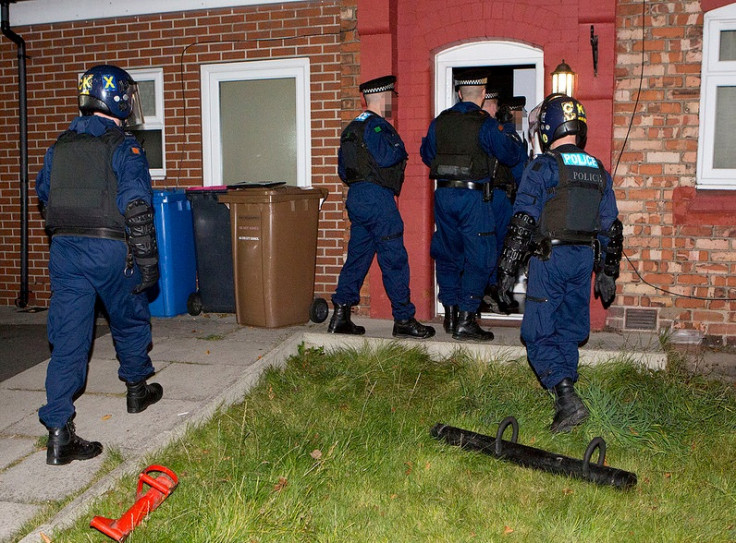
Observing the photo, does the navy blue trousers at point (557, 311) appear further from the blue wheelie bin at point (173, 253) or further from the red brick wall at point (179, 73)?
the blue wheelie bin at point (173, 253)

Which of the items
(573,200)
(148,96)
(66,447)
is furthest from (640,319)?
(148,96)

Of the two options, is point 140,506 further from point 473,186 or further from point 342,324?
point 473,186

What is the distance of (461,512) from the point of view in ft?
11.6

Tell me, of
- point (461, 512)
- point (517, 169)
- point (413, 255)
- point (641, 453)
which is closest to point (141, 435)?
point (461, 512)

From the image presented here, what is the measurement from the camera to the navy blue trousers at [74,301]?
4070mm

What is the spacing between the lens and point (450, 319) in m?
6.42

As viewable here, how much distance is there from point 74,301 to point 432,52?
167 inches

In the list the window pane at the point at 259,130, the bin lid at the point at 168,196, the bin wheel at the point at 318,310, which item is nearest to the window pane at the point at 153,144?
the window pane at the point at 259,130

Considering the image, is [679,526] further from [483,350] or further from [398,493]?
[483,350]

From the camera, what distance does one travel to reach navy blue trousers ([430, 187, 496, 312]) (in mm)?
6066

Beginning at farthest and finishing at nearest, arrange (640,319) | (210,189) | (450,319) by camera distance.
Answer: (210,189) → (640,319) → (450,319)

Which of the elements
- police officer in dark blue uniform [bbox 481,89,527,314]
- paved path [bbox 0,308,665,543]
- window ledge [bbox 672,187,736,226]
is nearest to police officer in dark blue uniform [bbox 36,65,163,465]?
paved path [bbox 0,308,665,543]

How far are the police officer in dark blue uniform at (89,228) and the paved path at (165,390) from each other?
246 mm

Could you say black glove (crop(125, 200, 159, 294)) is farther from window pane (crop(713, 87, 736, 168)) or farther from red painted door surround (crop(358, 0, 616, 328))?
window pane (crop(713, 87, 736, 168))
